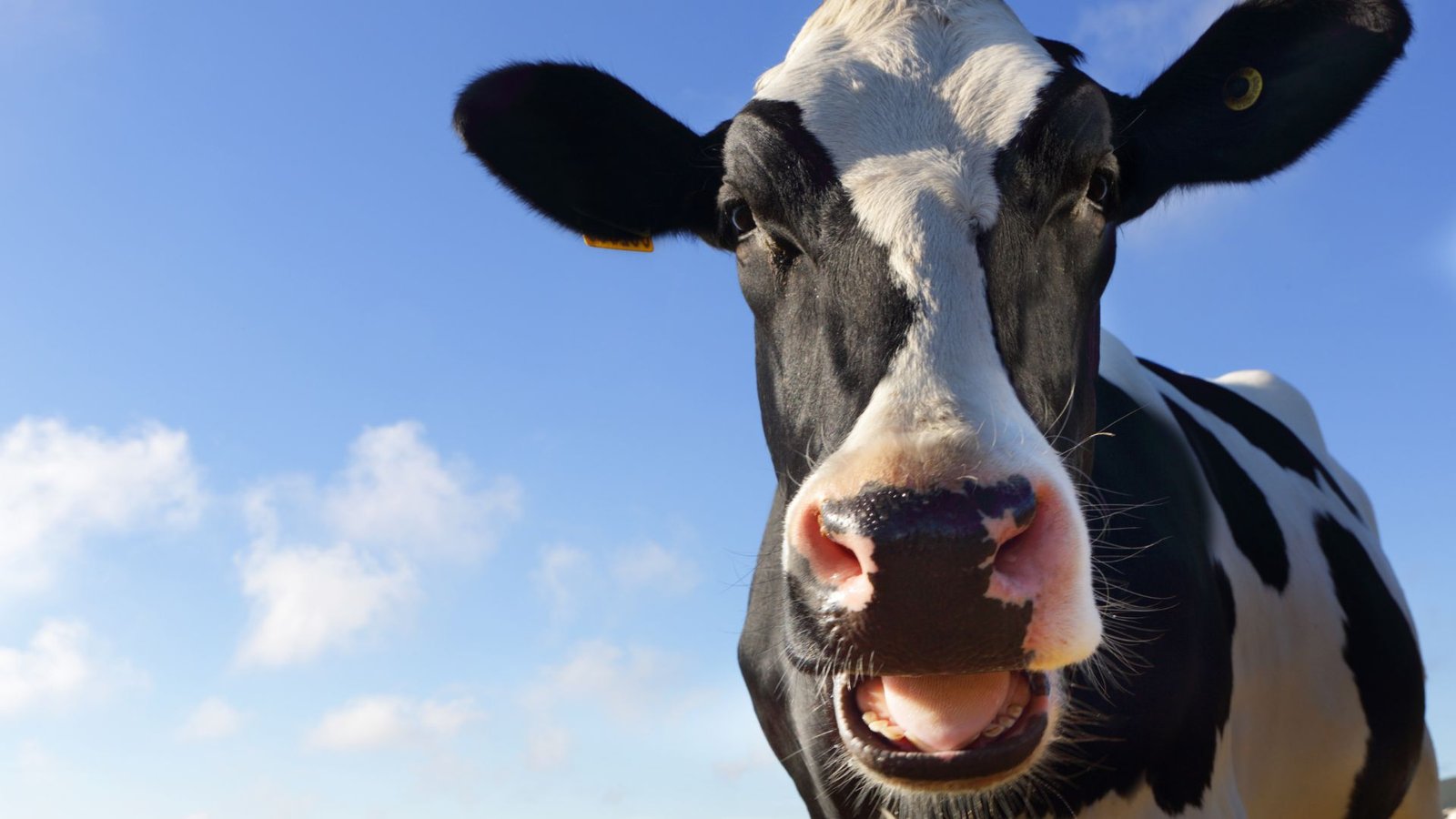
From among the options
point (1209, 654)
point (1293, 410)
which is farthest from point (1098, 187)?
point (1293, 410)

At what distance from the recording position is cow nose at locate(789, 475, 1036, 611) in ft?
7.04

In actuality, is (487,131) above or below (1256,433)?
above

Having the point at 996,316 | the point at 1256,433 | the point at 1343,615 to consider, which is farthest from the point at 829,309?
the point at 1256,433

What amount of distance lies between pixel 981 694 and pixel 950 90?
1.61 metres

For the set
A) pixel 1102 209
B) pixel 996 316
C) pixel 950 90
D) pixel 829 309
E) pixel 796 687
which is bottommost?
pixel 796 687

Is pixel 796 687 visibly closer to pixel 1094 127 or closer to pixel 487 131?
pixel 1094 127

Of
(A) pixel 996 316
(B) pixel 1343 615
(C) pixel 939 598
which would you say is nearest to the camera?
(C) pixel 939 598

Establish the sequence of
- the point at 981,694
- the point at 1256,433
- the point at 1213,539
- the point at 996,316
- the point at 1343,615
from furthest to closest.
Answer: the point at 1256,433 → the point at 1343,615 → the point at 1213,539 → the point at 996,316 → the point at 981,694

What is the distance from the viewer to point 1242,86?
3.96m

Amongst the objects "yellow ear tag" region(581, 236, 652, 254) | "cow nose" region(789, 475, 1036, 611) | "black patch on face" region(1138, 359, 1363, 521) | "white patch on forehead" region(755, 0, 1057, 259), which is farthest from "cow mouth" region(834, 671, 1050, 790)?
"black patch on face" region(1138, 359, 1363, 521)

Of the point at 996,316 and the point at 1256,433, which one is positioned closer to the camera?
the point at 996,316

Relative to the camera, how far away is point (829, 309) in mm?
2945

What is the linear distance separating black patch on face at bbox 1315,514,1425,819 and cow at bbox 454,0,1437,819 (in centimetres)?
2

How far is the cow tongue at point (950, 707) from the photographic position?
2451 mm
